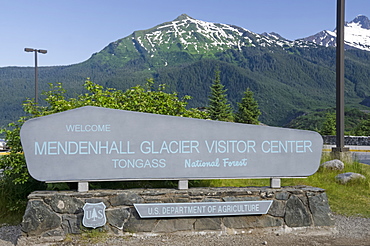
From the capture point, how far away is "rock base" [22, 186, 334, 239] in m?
4.97

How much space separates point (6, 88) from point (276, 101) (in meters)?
128

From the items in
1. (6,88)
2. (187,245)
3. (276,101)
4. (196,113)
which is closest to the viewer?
(187,245)

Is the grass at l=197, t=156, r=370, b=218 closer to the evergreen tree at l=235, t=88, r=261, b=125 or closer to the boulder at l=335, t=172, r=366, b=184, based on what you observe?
the boulder at l=335, t=172, r=366, b=184

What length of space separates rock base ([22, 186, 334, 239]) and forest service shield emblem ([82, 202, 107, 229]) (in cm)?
6

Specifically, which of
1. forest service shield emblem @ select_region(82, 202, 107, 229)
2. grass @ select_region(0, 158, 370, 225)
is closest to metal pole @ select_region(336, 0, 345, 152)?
grass @ select_region(0, 158, 370, 225)

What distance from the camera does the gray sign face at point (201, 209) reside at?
507 cm

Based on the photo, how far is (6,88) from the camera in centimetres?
18588

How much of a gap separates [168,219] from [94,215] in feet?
3.22

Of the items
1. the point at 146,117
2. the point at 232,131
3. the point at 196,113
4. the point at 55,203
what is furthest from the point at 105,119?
the point at 196,113

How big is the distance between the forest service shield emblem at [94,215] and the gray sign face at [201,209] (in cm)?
46

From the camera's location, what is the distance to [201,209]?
515cm

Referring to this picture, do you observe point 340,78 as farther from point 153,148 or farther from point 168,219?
point 168,219

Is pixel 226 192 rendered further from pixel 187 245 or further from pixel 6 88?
pixel 6 88

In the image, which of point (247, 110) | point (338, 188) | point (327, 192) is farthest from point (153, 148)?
point (247, 110)
